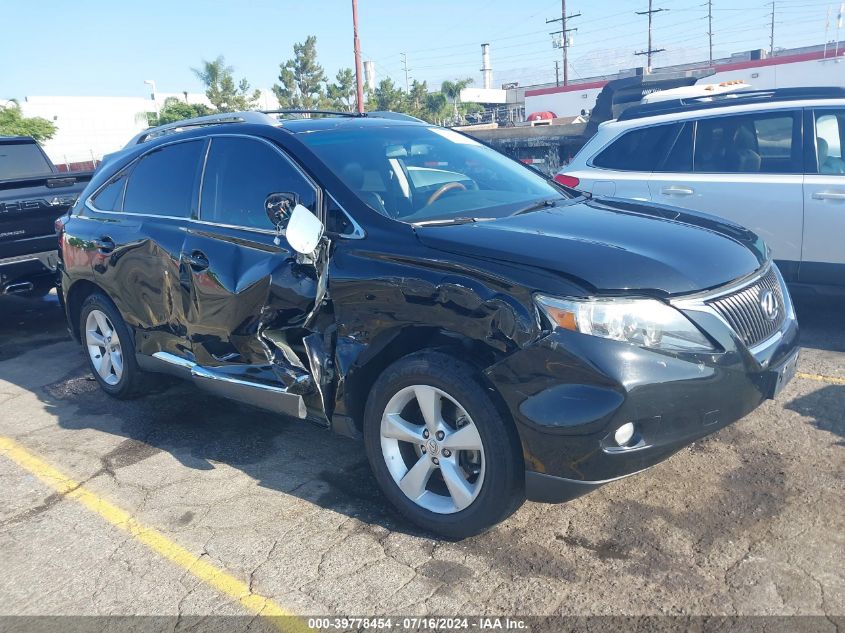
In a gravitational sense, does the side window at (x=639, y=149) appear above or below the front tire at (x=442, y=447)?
above

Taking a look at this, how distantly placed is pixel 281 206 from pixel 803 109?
426 centimetres

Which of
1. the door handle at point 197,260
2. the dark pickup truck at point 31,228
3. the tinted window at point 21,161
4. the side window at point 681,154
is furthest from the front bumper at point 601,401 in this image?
the tinted window at point 21,161

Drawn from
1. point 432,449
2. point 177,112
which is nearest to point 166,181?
point 432,449

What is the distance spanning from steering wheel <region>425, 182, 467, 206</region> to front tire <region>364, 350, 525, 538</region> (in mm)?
1002

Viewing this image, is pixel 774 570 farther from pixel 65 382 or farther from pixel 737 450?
pixel 65 382

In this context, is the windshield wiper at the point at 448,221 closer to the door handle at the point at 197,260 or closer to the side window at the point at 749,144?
the door handle at the point at 197,260

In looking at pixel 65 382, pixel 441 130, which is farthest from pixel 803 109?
pixel 65 382

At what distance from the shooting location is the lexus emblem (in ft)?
11.0

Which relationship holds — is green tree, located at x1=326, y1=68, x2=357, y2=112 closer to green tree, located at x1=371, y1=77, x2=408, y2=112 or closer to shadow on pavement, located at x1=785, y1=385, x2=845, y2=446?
green tree, located at x1=371, y1=77, x2=408, y2=112

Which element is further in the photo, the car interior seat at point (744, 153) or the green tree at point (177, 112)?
the green tree at point (177, 112)

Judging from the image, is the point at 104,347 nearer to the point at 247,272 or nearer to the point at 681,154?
the point at 247,272

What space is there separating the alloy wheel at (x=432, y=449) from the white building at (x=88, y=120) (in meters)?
53.5

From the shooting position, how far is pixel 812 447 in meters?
3.88

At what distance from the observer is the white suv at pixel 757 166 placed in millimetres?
5535
